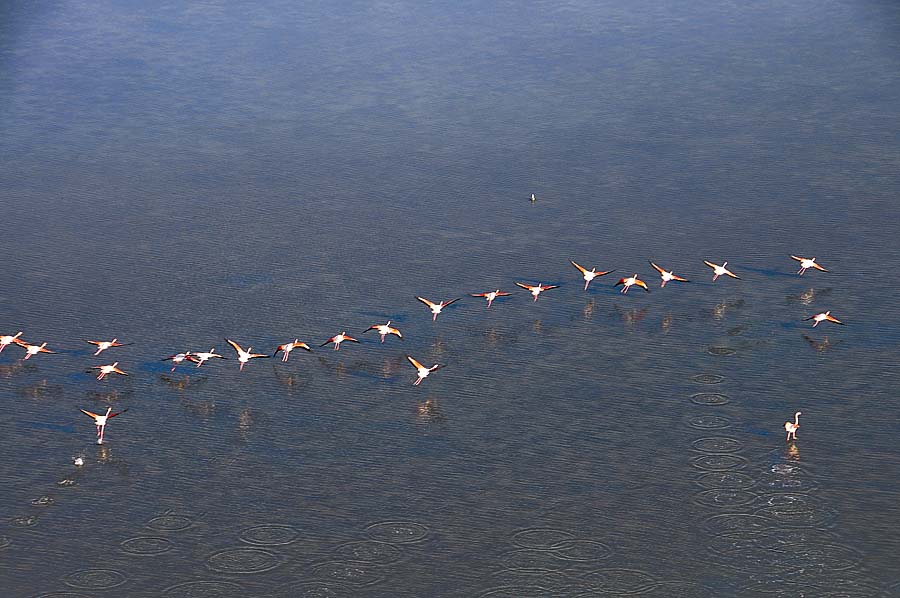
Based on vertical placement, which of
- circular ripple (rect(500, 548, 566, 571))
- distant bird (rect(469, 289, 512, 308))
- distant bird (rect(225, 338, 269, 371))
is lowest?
circular ripple (rect(500, 548, 566, 571))

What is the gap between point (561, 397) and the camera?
202ft

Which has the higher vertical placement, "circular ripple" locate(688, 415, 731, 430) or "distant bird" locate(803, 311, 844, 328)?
"distant bird" locate(803, 311, 844, 328)

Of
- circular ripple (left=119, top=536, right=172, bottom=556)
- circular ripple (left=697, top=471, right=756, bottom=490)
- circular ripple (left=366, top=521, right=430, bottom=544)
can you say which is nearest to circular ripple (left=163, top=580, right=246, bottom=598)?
circular ripple (left=119, top=536, right=172, bottom=556)

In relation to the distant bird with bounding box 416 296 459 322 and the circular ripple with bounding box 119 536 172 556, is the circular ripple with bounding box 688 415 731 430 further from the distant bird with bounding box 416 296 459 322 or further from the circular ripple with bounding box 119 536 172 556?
the circular ripple with bounding box 119 536 172 556

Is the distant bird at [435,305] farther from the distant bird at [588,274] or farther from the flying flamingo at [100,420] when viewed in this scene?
the flying flamingo at [100,420]

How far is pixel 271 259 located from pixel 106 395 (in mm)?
15605

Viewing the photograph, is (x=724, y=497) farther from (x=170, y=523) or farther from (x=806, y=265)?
(x=170, y=523)

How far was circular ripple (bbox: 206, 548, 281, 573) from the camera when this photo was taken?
1972 inches

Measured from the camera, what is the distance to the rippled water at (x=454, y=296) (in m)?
51.6

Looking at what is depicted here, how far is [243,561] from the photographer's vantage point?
50.5 metres

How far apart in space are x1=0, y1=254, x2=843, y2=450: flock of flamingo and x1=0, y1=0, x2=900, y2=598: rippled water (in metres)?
0.57

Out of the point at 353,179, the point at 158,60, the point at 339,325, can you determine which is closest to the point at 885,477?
the point at 339,325

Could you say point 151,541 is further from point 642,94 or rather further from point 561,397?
point 642,94

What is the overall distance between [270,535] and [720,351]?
24589mm
